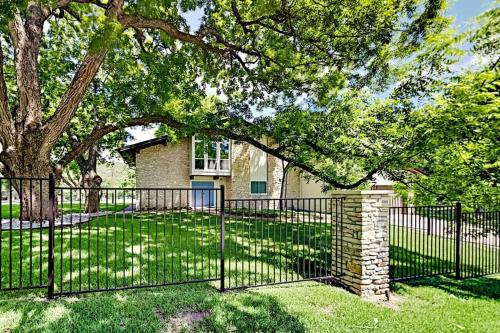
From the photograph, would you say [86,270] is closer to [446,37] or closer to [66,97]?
[66,97]

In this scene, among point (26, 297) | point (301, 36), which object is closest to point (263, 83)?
point (301, 36)

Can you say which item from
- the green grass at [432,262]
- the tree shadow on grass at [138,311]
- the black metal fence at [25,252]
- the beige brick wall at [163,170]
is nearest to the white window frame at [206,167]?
the beige brick wall at [163,170]

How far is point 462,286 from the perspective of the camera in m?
5.87

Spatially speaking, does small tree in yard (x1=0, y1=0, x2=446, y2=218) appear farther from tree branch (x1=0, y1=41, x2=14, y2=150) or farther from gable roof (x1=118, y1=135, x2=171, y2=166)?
gable roof (x1=118, y1=135, x2=171, y2=166)

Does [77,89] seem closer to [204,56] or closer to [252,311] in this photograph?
[204,56]

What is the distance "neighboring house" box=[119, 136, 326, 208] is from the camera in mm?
17922

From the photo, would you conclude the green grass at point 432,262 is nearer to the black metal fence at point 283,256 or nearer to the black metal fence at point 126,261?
the black metal fence at point 283,256

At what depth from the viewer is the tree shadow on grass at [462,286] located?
5430 millimetres

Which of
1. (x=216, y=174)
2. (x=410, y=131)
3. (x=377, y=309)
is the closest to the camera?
(x=377, y=309)

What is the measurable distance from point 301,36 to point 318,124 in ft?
9.18

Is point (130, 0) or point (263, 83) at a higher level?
point (130, 0)

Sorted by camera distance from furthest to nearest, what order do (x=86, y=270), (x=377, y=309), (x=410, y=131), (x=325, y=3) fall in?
1. (x=325, y=3)
2. (x=410, y=131)
3. (x=86, y=270)
4. (x=377, y=309)

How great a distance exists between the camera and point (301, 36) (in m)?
7.95

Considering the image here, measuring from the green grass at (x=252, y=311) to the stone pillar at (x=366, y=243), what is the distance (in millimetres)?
298
